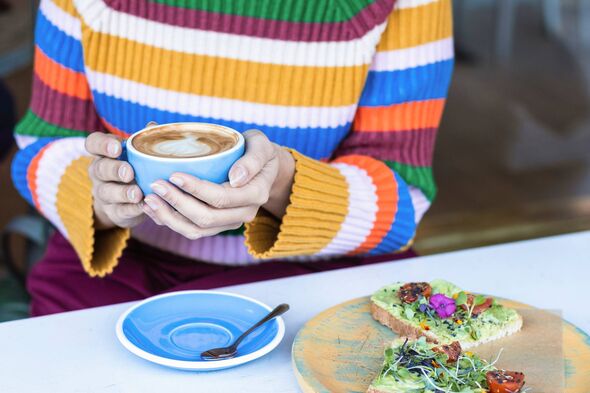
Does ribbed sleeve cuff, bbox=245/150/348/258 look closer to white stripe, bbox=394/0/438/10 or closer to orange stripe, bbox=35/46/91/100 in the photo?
white stripe, bbox=394/0/438/10

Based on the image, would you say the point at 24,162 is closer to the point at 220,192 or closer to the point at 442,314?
the point at 220,192

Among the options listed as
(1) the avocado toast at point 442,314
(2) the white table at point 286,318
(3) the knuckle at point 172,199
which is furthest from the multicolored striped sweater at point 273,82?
(3) the knuckle at point 172,199

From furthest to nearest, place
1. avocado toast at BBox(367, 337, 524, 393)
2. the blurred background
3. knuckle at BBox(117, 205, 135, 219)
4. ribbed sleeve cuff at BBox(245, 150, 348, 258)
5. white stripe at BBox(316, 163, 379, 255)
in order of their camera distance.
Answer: the blurred background, white stripe at BBox(316, 163, 379, 255), ribbed sleeve cuff at BBox(245, 150, 348, 258), knuckle at BBox(117, 205, 135, 219), avocado toast at BBox(367, 337, 524, 393)

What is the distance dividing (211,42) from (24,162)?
33 centimetres

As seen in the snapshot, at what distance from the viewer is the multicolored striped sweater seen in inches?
50.9

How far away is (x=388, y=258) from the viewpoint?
1365mm

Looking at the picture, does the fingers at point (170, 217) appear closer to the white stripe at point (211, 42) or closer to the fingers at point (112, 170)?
the fingers at point (112, 170)

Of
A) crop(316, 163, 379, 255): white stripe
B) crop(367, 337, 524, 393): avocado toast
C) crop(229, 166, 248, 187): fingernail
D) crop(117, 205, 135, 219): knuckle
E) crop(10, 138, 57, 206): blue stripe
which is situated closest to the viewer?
Answer: crop(367, 337, 524, 393): avocado toast

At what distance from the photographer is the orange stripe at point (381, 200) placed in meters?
1.27

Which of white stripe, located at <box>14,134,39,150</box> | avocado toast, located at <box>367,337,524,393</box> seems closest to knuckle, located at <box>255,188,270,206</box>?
avocado toast, located at <box>367,337,524,393</box>

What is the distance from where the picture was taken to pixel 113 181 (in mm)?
1013

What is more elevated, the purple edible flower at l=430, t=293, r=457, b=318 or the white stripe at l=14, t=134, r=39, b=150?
the purple edible flower at l=430, t=293, r=457, b=318

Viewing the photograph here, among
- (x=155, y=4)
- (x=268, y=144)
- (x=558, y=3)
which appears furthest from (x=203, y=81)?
(x=558, y=3)

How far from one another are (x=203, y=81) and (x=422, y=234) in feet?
5.87
